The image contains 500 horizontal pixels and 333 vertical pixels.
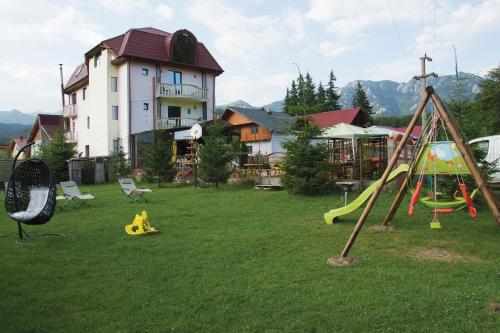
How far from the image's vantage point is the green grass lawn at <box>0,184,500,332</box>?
14.8 feet

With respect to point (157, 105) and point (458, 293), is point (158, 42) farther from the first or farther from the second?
point (458, 293)

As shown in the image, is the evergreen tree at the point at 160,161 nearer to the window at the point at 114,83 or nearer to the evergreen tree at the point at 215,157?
the evergreen tree at the point at 215,157

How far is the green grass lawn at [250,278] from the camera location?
4523mm

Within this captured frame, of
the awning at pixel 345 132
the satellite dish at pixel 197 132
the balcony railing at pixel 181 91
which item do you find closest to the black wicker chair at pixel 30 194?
the awning at pixel 345 132

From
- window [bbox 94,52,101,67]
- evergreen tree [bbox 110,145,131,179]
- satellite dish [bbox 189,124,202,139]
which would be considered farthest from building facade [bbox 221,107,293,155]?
satellite dish [bbox 189,124,202,139]

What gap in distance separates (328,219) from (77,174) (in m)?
20.2

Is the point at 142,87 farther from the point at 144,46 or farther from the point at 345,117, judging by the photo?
the point at 345,117

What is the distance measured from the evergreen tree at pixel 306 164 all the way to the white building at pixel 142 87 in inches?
648

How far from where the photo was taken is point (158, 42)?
3316 centimetres

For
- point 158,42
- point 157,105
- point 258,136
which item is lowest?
point 258,136

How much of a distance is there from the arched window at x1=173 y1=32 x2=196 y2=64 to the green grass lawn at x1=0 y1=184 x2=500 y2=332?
25181 millimetres

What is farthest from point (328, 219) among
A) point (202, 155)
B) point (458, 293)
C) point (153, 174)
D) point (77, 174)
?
point (77, 174)

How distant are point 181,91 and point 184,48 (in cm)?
346

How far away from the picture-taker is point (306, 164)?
14.5 m
